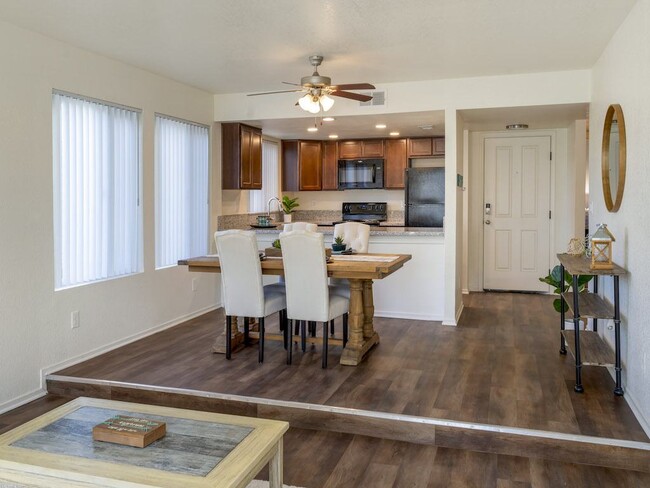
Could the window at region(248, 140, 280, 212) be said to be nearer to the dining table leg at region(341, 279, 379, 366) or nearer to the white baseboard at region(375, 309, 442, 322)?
the white baseboard at region(375, 309, 442, 322)

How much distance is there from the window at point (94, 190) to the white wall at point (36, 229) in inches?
4.0

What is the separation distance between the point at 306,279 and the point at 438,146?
4.34 meters

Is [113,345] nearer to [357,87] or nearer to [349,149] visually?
[357,87]

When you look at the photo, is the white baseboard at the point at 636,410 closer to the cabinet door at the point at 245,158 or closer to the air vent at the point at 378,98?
the air vent at the point at 378,98

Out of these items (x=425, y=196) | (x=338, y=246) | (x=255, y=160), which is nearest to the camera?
(x=338, y=246)

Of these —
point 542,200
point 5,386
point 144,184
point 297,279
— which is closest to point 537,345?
point 297,279

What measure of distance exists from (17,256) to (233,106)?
3060 millimetres

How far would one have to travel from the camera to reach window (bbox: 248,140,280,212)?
761cm

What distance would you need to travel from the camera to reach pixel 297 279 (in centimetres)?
413

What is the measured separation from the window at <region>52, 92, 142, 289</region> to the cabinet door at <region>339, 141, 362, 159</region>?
12.6 feet

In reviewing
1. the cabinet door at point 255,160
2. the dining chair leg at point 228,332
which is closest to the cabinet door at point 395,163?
the cabinet door at point 255,160

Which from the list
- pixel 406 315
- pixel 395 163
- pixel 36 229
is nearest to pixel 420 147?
pixel 395 163

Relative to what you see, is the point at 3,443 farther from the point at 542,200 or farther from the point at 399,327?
the point at 542,200

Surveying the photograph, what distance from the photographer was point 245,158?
21.1 feet
